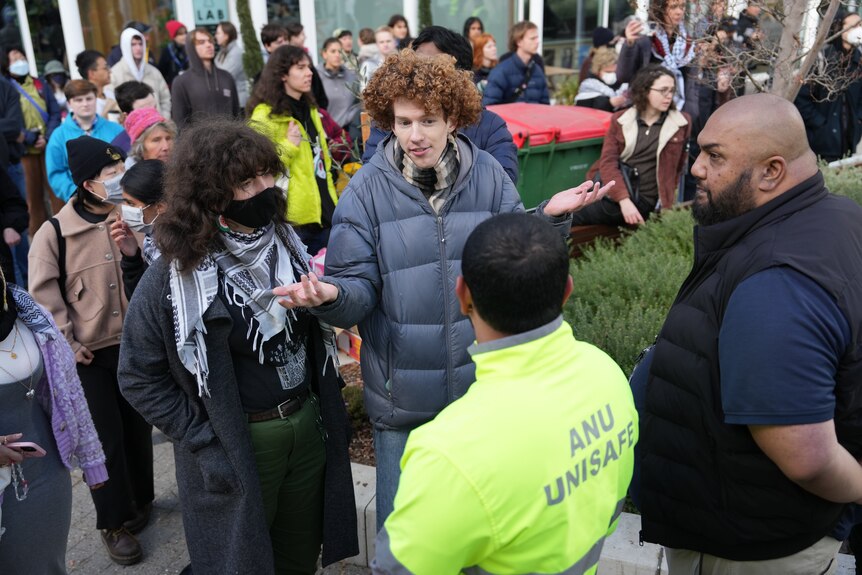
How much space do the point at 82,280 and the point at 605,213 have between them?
3852 mm

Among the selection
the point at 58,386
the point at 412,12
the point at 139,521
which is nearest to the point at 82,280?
the point at 58,386

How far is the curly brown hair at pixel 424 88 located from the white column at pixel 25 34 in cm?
1050

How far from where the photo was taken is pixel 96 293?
11.6 ft

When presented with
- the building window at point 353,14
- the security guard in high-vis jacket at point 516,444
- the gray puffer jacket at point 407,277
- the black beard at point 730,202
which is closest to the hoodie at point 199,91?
the building window at point 353,14

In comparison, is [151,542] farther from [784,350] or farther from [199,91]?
[199,91]

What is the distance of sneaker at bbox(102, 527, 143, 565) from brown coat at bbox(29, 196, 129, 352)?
90 cm

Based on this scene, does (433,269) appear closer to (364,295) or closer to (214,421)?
(364,295)

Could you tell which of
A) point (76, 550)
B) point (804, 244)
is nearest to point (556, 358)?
point (804, 244)

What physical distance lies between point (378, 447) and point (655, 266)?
104 inches

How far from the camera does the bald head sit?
6.82ft

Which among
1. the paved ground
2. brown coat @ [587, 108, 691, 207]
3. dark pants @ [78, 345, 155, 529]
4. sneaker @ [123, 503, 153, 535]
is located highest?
brown coat @ [587, 108, 691, 207]

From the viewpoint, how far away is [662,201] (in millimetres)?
5895

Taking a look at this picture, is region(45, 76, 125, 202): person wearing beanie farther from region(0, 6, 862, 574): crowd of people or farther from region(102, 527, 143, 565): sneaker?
region(102, 527, 143, 565): sneaker

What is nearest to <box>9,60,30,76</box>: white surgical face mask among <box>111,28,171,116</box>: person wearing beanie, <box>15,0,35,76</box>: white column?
<box>111,28,171,116</box>: person wearing beanie
